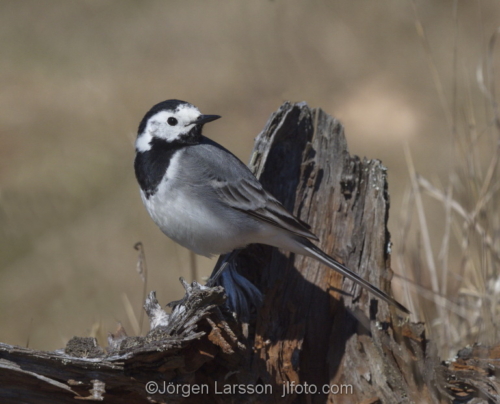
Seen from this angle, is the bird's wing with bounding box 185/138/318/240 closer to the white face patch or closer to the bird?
the bird

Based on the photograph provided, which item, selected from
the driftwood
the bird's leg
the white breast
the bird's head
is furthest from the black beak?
the bird's leg

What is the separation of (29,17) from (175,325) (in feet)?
27.0

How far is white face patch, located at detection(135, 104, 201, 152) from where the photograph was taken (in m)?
4.80

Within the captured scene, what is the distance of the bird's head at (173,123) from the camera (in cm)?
480

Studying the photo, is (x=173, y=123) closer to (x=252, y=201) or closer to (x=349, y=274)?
(x=252, y=201)

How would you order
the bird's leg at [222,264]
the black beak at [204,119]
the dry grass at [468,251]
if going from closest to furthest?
the bird's leg at [222,264], the black beak at [204,119], the dry grass at [468,251]

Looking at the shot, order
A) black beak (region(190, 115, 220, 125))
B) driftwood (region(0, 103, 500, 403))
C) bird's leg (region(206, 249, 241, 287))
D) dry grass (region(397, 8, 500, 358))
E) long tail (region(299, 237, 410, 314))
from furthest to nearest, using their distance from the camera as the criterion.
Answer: dry grass (region(397, 8, 500, 358)), black beak (region(190, 115, 220, 125)), bird's leg (region(206, 249, 241, 287)), long tail (region(299, 237, 410, 314)), driftwood (region(0, 103, 500, 403))

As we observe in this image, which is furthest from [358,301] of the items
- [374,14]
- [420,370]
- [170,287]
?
[374,14]

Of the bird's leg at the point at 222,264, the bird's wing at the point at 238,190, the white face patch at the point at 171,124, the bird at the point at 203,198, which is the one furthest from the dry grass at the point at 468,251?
the white face patch at the point at 171,124

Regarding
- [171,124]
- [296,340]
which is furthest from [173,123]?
[296,340]

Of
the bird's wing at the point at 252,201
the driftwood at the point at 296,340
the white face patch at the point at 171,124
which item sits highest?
the white face patch at the point at 171,124

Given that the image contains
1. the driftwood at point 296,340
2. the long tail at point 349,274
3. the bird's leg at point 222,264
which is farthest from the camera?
the bird's leg at point 222,264

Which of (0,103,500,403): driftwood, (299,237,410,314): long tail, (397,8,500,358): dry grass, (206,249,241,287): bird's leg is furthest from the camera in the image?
(397,8,500,358): dry grass

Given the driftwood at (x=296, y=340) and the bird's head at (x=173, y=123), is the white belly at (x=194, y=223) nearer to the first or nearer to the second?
the driftwood at (x=296, y=340)
